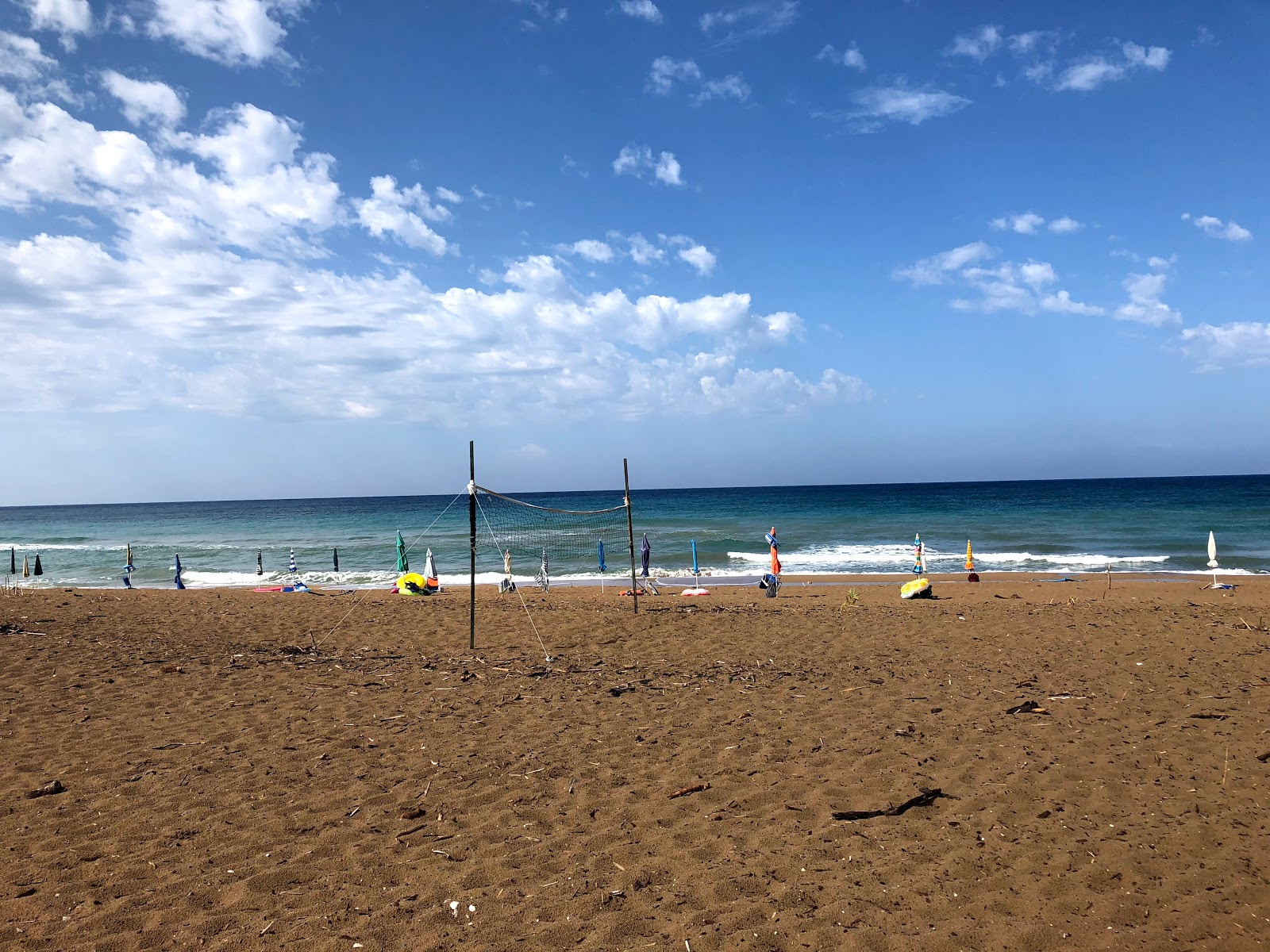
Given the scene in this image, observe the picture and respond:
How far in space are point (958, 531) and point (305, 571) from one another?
31661mm

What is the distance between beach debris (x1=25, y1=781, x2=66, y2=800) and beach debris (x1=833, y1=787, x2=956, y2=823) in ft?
16.6

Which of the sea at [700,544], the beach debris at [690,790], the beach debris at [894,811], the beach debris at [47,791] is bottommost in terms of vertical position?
the sea at [700,544]

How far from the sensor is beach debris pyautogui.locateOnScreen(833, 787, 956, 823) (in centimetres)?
453

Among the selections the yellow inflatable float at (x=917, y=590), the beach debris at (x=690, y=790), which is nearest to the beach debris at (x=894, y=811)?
the beach debris at (x=690, y=790)

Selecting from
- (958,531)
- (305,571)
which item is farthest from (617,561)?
(958,531)

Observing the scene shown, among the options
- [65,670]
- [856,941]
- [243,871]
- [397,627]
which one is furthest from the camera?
[397,627]

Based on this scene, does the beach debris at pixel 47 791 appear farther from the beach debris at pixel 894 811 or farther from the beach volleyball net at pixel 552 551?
the beach volleyball net at pixel 552 551

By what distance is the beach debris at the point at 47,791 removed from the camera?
4.91 m

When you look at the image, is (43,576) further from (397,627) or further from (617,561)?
(397,627)

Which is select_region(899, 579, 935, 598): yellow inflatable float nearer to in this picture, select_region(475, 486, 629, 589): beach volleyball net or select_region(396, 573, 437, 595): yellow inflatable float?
select_region(475, 486, 629, 589): beach volleyball net

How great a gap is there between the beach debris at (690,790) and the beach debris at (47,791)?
4041 mm

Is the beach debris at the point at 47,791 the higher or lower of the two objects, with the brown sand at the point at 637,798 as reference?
higher

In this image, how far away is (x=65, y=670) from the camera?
8.38 m

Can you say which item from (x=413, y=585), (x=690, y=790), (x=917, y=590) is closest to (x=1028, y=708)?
(x=690, y=790)
